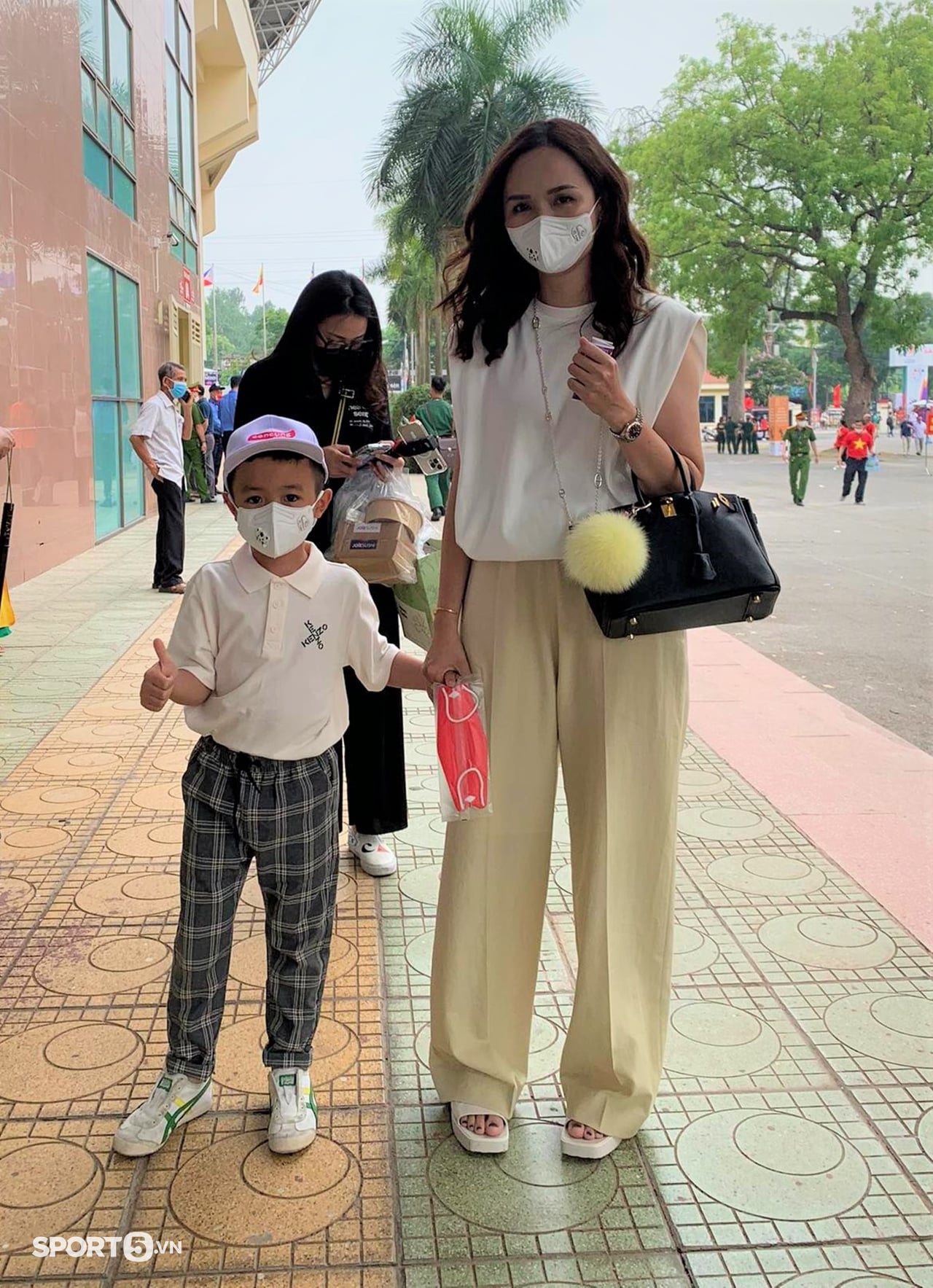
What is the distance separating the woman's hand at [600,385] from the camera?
1970mm

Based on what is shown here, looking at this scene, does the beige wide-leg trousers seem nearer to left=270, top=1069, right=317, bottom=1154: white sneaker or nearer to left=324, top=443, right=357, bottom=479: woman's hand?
left=270, top=1069, right=317, bottom=1154: white sneaker

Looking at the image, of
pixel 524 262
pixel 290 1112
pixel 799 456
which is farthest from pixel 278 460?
pixel 799 456

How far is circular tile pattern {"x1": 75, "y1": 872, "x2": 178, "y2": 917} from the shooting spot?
11.2 ft

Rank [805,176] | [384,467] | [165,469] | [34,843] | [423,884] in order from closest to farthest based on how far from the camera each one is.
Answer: [384,467] → [423,884] → [34,843] → [165,469] → [805,176]

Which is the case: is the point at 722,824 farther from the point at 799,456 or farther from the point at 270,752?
the point at 799,456

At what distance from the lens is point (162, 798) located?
443 cm

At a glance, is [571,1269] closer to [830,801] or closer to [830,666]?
[830,801]

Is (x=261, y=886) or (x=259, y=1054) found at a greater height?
(x=261, y=886)

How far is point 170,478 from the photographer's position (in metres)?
9.48

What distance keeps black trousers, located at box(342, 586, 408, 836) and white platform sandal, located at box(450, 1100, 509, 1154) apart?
1440 mm

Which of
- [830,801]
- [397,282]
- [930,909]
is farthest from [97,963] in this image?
[397,282]

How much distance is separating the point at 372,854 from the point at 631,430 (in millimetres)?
2109

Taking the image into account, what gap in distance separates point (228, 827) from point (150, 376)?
50.2 ft

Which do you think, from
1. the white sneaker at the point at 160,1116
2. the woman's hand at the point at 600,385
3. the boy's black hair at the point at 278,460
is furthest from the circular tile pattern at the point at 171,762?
the woman's hand at the point at 600,385
